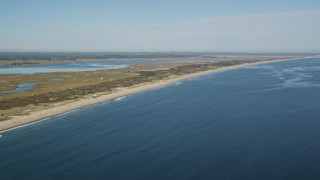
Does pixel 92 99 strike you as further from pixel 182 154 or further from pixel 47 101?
pixel 182 154

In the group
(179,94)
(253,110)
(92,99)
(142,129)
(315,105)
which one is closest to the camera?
(142,129)

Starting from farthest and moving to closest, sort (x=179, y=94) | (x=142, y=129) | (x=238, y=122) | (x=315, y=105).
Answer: (x=179, y=94) → (x=315, y=105) → (x=238, y=122) → (x=142, y=129)

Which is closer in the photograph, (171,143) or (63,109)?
(171,143)

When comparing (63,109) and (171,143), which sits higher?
(171,143)

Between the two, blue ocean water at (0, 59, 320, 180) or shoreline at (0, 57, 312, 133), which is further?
shoreline at (0, 57, 312, 133)

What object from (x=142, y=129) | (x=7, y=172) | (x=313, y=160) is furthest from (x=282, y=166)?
(x=7, y=172)

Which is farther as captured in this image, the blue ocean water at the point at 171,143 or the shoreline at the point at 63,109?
the shoreline at the point at 63,109

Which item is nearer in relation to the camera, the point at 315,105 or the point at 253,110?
the point at 253,110
